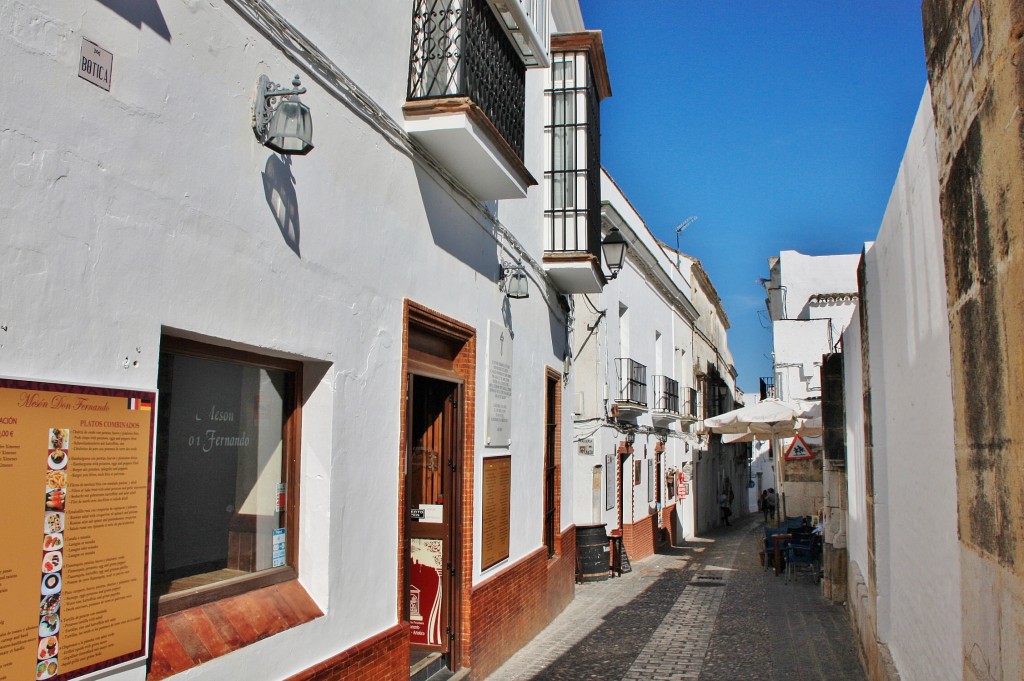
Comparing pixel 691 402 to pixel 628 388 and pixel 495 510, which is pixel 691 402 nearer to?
pixel 628 388

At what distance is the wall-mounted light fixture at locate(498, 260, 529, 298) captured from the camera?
901 centimetres

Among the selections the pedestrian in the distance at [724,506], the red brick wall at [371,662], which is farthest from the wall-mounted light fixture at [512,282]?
the pedestrian in the distance at [724,506]

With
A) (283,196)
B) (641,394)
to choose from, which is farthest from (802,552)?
(283,196)

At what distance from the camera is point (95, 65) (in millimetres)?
3416

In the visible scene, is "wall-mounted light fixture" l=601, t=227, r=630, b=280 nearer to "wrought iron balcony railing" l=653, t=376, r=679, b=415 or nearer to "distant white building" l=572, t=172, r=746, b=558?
"distant white building" l=572, t=172, r=746, b=558

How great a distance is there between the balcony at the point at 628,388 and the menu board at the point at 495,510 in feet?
28.6

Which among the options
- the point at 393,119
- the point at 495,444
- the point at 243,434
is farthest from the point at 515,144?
the point at 243,434

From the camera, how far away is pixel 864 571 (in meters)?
9.34

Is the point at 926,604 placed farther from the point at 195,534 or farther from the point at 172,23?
the point at 172,23

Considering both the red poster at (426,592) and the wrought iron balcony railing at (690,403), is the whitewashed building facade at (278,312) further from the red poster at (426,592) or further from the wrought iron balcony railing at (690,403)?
the wrought iron balcony railing at (690,403)

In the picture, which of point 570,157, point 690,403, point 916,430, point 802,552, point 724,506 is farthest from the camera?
point 724,506

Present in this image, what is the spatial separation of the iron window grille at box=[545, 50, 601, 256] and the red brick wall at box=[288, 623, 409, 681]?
610cm

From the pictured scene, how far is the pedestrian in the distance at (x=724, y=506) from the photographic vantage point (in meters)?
34.0

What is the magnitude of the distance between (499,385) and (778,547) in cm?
938
